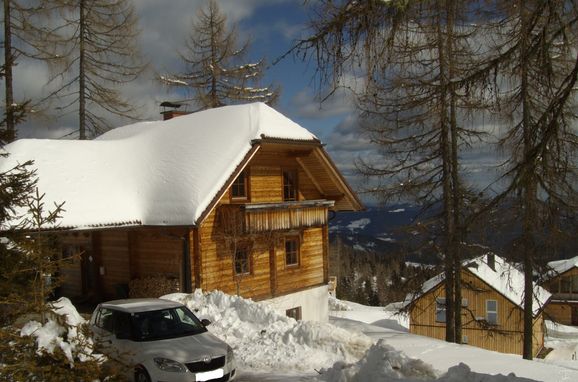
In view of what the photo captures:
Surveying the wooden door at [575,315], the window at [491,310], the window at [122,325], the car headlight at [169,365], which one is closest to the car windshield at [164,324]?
the window at [122,325]

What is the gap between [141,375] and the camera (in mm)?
8875

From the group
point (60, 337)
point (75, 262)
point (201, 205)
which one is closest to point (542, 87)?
point (60, 337)

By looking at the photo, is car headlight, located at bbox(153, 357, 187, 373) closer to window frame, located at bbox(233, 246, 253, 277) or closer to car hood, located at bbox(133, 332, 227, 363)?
car hood, located at bbox(133, 332, 227, 363)

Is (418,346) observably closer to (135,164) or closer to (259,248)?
(259,248)

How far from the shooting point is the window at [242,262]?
19.5 meters

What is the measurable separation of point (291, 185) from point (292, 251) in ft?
9.29

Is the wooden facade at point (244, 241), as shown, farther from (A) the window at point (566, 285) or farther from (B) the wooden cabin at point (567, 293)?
(A) the window at point (566, 285)

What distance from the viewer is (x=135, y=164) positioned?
20.1 m

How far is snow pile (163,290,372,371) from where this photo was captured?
11465mm

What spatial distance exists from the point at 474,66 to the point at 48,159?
16198 millimetres

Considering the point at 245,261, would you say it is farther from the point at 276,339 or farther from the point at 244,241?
the point at 276,339

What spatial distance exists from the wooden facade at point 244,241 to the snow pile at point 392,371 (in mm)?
8221

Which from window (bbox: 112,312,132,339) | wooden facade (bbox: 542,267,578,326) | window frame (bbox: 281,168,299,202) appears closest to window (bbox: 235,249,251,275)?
window frame (bbox: 281,168,299,202)

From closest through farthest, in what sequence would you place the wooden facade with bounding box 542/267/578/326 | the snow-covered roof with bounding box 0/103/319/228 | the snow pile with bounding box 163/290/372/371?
the snow pile with bounding box 163/290/372/371, the snow-covered roof with bounding box 0/103/319/228, the wooden facade with bounding box 542/267/578/326
